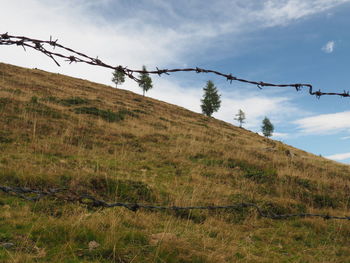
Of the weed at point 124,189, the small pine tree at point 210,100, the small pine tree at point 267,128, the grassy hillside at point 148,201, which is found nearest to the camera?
the grassy hillside at point 148,201

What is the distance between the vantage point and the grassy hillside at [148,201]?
3.16m

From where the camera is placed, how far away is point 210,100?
54.2 meters

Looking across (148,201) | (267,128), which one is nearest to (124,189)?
(148,201)

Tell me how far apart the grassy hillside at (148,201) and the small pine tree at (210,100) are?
4309 centimetres

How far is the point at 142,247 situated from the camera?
3191mm

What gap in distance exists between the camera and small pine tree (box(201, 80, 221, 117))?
54.0 meters

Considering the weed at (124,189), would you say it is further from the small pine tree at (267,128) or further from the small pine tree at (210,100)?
the small pine tree at (267,128)

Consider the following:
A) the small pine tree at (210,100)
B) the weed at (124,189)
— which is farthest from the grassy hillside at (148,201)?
the small pine tree at (210,100)

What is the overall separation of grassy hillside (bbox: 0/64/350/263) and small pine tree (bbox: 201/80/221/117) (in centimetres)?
4309

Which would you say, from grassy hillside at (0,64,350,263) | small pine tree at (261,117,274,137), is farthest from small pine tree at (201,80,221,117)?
grassy hillside at (0,64,350,263)

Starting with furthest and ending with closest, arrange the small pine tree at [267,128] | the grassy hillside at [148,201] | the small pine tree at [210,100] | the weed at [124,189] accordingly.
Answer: the small pine tree at [267,128] < the small pine tree at [210,100] < the weed at [124,189] < the grassy hillside at [148,201]

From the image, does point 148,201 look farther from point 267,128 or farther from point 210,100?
point 267,128

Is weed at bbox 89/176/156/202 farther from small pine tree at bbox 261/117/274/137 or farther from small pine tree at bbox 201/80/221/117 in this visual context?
small pine tree at bbox 261/117/274/137

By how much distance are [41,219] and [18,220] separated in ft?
0.95
